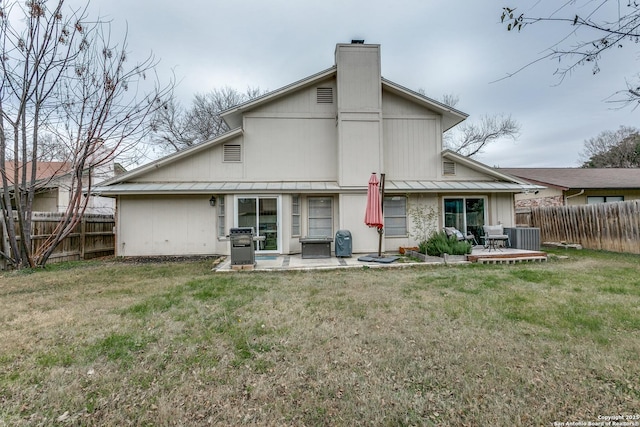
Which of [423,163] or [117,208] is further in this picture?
[423,163]

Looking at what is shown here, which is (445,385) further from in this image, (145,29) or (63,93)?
(63,93)

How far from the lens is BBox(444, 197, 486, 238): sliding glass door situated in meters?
11.1

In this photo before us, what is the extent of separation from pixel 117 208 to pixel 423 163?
434 inches

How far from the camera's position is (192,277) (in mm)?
6652

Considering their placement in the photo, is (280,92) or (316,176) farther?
(316,176)

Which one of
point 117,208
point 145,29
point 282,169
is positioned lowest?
point 117,208

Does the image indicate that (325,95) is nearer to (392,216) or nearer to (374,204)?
(374,204)

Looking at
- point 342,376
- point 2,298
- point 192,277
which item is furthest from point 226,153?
point 342,376

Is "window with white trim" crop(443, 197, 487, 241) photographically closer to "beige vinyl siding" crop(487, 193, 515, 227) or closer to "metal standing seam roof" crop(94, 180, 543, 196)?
"beige vinyl siding" crop(487, 193, 515, 227)

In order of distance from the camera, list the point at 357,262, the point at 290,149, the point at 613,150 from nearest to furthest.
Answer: the point at 357,262
the point at 290,149
the point at 613,150

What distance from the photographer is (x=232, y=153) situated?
1080cm

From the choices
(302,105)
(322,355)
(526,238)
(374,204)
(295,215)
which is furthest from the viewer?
(302,105)

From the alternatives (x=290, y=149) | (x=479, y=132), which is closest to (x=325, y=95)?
(x=290, y=149)

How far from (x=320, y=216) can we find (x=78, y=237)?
8573 mm
